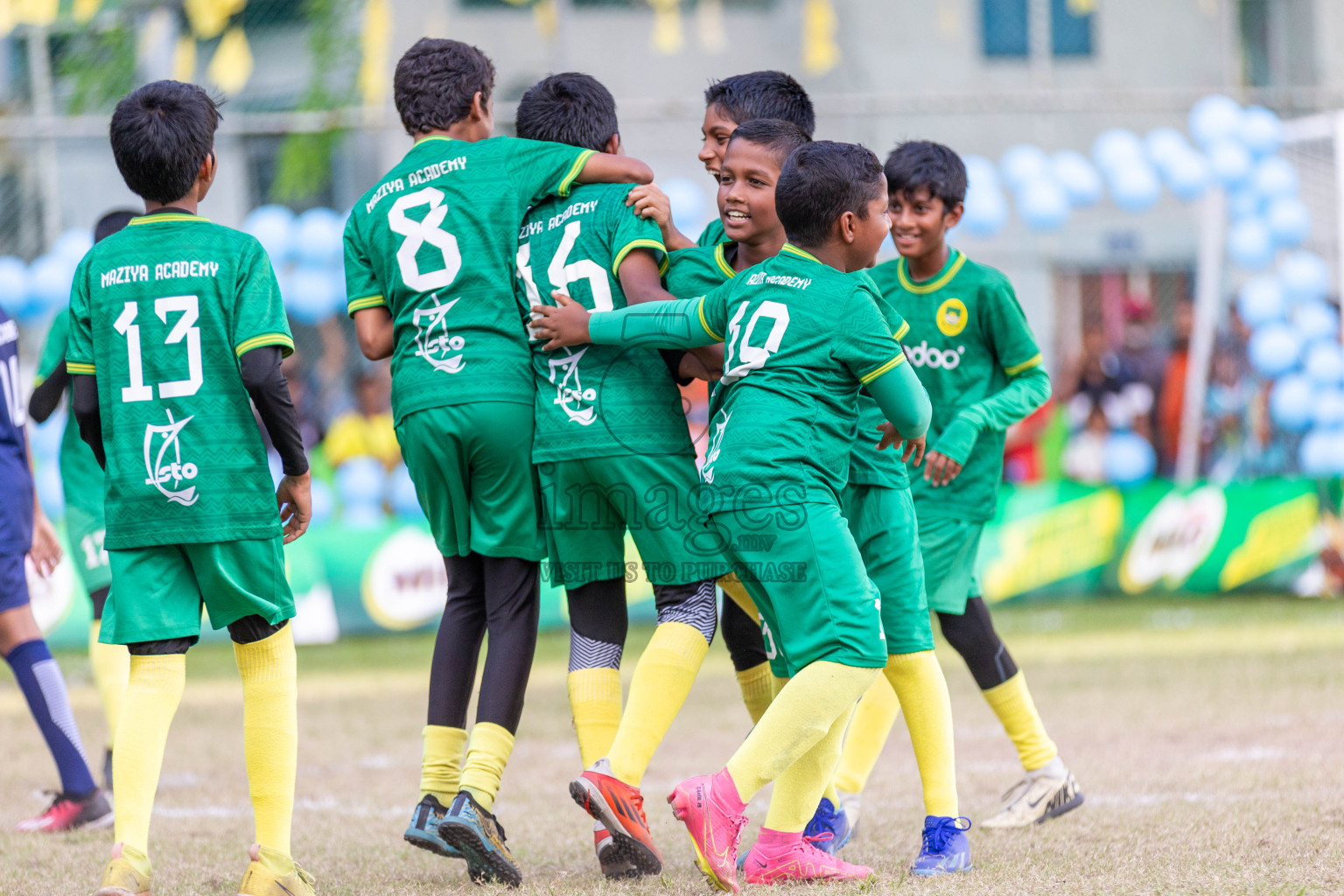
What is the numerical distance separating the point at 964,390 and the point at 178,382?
7.75 ft

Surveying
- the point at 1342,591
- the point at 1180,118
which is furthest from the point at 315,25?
the point at 1342,591

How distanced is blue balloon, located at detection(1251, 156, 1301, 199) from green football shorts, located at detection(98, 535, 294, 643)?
8854 millimetres

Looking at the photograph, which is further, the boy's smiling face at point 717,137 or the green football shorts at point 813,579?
the boy's smiling face at point 717,137

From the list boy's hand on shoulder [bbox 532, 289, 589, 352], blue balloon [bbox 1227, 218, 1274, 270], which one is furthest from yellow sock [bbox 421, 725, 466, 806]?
blue balloon [bbox 1227, 218, 1274, 270]

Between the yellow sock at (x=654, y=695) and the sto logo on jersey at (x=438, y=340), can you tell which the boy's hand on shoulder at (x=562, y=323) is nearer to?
the sto logo on jersey at (x=438, y=340)

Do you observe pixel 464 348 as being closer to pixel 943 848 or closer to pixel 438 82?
pixel 438 82

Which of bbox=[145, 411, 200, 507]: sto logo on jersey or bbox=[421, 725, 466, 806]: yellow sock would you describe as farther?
bbox=[421, 725, 466, 806]: yellow sock

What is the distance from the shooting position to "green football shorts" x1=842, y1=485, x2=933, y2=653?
369cm

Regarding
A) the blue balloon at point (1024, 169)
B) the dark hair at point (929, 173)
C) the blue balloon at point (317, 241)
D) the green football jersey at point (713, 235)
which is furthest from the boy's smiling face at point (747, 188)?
the blue balloon at point (1024, 169)

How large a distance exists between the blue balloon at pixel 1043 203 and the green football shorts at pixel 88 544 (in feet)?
23.0

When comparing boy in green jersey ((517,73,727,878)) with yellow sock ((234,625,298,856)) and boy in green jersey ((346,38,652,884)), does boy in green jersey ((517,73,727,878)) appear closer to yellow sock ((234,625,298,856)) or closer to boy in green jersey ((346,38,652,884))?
boy in green jersey ((346,38,652,884))

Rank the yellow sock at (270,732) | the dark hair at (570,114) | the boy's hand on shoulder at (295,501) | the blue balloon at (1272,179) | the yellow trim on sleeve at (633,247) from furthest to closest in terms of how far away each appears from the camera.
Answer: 1. the blue balloon at (1272,179)
2. the dark hair at (570,114)
3. the yellow trim on sleeve at (633,247)
4. the boy's hand on shoulder at (295,501)
5. the yellow sock at (270,732)

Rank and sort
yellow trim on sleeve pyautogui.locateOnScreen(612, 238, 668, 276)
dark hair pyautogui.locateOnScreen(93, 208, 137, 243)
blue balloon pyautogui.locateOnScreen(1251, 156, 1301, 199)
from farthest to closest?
blue balloon pyautogui.locateOnScreen(1251, 156, 1301, 199), dark hair pyautogui.locateOnScreen(93, 208, 137, 243), yellow trim on sleeve pyautogui.locateOnScreen(612, 238, 668, 276)

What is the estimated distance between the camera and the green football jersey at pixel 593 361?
→ 370 cm
